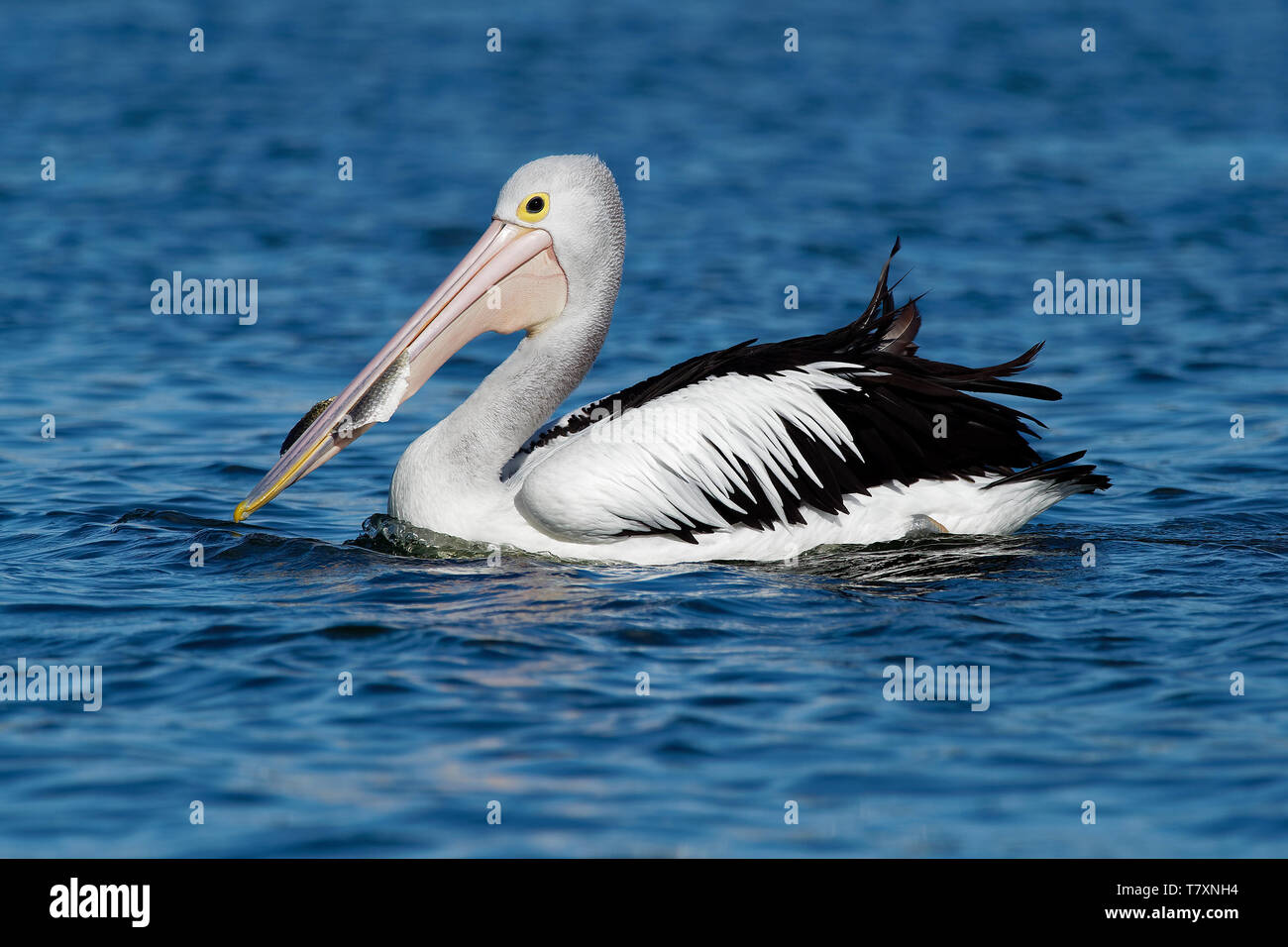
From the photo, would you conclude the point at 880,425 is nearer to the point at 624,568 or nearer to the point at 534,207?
the point at 624,568

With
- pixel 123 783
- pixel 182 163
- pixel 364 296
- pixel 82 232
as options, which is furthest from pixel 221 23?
pixel 123 783

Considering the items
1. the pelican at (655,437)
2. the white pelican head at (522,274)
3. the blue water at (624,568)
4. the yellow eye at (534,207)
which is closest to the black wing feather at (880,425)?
the pelican at (655,437)

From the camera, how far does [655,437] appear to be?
256 inches

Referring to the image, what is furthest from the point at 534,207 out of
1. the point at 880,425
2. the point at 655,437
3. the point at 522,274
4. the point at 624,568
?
the point at 880,425

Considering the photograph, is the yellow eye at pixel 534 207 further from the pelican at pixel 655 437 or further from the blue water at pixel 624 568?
the blue water at pixel 624 568

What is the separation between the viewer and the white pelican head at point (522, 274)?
22.3ft

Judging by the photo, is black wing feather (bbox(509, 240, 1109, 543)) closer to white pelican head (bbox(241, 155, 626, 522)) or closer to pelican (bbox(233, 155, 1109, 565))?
pelican (bbox(233, 155, 1109, 565))

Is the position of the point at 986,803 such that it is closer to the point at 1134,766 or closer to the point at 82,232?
the point at 1134,766

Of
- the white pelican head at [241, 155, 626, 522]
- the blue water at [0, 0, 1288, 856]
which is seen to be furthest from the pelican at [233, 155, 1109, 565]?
the blue water at [0, 0, 1288, 856]

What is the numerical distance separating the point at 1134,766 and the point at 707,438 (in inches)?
99.0

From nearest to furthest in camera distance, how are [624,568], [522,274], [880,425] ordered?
1. [624,568]
2. [880,425]
3. [522,274]

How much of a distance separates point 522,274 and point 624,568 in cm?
139

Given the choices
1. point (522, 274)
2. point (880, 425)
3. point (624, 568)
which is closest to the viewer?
point (624, 568)

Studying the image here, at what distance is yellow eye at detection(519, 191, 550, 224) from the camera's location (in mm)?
6895
